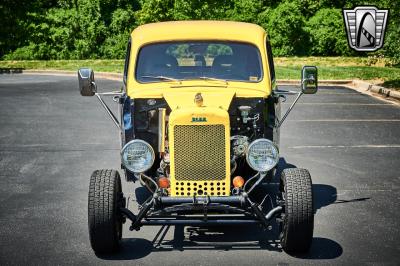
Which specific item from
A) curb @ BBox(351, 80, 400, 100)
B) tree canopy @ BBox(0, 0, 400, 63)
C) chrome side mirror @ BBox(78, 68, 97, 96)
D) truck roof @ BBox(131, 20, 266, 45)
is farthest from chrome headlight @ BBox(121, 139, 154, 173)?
tree canopy @ BBox(0, 0, 400, 63)

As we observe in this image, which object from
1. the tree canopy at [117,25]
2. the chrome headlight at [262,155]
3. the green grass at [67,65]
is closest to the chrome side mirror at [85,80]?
the chrome headlight at [262,155]

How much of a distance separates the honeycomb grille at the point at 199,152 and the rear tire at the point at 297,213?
64cm

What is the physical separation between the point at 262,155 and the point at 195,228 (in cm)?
135

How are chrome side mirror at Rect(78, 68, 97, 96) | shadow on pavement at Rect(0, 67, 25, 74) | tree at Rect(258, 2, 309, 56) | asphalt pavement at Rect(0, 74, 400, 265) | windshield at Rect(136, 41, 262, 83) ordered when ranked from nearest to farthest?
asphalt pavement at Rect(0, 74, 400, 265) < chrome side mirror at Rect(78, 68, 97, 96) < windshield at Rect(136, 41, 262, 83) < shadow on pavement at Rect(0, 67, 25, 74) < tree at Rect(258, 2, 309, 56)

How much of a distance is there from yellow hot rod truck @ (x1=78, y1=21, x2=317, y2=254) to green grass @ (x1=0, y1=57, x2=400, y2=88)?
13788 mm

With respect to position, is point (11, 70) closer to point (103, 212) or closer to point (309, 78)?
point (309, 78)

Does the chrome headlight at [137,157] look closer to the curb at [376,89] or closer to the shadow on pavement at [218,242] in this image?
the shadow on pavement at [218,242]

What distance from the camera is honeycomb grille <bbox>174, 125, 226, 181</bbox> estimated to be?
6457 millimetres

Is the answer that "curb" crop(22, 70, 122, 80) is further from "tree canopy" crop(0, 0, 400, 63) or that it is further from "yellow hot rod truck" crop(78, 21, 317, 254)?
"yellow hot rod truck" crop(78, 21, 317, 254)

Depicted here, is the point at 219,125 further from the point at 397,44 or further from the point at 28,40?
the point at 28,40

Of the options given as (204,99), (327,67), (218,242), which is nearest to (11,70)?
(327,67)

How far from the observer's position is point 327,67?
1080 inches

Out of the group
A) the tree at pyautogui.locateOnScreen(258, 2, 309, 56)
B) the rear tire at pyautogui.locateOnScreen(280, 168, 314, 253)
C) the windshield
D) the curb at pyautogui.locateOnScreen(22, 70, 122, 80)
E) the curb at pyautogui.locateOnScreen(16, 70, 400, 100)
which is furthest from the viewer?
the tree at pyautogui.locateOnScreen(258, 2, 309, 56)

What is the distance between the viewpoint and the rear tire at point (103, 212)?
623 centimetres
